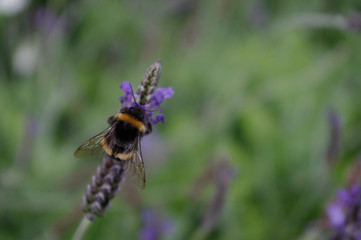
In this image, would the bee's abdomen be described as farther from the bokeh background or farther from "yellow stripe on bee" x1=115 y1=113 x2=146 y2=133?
the bokeh background

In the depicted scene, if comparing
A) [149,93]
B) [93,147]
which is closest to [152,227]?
[93,147]

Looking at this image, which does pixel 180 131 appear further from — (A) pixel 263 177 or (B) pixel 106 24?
(B) pixel 106 24

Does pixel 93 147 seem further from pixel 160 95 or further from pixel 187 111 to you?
pixel 187 111

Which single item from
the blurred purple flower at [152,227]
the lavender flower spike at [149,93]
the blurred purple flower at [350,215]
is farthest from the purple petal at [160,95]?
the blurred purple flower at [152,227]

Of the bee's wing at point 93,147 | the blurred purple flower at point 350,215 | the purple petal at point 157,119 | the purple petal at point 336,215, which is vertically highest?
the bee's wing at point 93,147

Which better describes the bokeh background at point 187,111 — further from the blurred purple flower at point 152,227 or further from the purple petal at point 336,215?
the purple petal at point 336,215

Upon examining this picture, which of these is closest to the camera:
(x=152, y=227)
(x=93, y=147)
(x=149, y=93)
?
(x=149, y=93)

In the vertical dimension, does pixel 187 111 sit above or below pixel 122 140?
above
